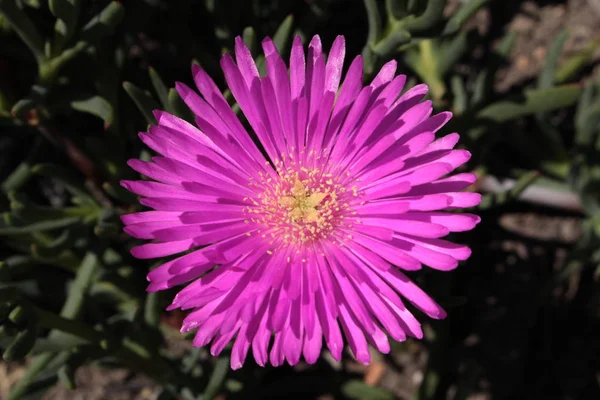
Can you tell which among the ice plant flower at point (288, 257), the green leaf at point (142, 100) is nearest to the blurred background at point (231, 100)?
the green leaf at point (142, 100)

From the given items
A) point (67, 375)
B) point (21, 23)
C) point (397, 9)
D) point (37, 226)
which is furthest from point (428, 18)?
point (67, 375)

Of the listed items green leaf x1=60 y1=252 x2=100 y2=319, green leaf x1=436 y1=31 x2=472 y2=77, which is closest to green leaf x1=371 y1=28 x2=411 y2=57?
green leaf x1=436 y1=31 x2=472 y2=77

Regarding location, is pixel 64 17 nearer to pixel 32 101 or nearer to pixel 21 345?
pixel 32 101

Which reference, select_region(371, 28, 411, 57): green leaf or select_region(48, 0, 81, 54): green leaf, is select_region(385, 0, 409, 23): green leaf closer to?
select_region(371, 28, 411, 57): green leaf

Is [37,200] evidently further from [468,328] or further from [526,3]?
[526,3]

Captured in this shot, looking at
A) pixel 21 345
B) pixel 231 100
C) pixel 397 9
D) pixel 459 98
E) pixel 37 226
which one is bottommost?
pixel 21 345

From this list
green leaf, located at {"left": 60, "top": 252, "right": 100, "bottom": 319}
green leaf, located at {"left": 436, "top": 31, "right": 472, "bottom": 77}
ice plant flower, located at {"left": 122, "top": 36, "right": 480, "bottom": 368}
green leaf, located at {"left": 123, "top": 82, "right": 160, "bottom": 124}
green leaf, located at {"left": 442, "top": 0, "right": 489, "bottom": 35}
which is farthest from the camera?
green leaf, located at {"left": 436, "top": 31, "right": 472, "bottom": 77}

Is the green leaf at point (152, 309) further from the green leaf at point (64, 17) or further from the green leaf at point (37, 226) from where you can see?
the green leaf at point (64, 17)
